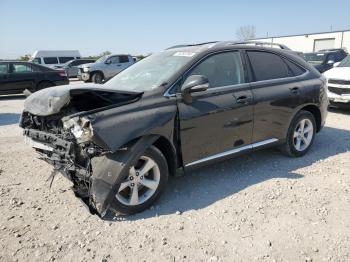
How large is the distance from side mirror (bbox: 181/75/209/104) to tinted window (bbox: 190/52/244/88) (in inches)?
12.1

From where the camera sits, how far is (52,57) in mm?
26078

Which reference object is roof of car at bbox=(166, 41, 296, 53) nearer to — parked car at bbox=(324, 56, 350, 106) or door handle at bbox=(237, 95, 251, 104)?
door handle at bbox=(237, 95, 251, 104)

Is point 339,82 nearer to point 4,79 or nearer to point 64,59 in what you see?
Result: point 4,79

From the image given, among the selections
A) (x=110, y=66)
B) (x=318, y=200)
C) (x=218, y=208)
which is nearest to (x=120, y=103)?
(x=218, y=208)

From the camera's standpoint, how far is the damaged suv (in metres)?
3.25

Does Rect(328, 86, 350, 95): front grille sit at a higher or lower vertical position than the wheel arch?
lower

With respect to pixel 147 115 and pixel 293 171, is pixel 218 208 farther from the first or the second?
pixel 293 171

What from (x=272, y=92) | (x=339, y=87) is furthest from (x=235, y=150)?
(x=339, y=87)

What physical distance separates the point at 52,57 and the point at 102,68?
842 cm

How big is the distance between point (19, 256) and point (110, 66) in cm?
1835

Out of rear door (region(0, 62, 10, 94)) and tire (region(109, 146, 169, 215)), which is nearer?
tire (region(109, 146, 169, 215))

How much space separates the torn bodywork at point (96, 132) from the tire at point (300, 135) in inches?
90.6

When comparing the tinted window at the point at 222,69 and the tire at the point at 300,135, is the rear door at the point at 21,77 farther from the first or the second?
the tire at the point at 300,135

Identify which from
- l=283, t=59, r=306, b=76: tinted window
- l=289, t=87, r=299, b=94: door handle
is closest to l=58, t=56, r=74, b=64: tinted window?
l=283, t=59, r=306, b=76: tinted window
